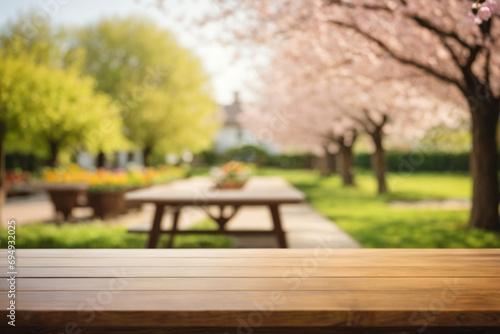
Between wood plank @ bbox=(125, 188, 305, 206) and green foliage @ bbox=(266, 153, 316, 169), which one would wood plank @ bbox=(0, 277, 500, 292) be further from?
green foliage @ bbox=(266, 153, 316, 169)

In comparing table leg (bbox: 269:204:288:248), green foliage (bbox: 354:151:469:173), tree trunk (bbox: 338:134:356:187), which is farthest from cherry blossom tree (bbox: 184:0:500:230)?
green foliage (bbox: 354:151:469:173)

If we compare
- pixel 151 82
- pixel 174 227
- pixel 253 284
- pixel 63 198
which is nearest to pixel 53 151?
pixel 63 198

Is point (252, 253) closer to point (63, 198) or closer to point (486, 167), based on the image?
point (486, 167)

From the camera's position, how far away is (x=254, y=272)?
2.39 metres

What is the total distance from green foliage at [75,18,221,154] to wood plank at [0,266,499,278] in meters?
20.0

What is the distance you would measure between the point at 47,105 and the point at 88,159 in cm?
2869

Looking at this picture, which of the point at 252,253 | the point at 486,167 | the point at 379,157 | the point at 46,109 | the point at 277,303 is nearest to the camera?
the point at 277,303

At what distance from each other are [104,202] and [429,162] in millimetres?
34310

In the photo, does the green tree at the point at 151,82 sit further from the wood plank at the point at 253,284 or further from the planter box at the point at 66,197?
the wood plank at the point at 253,284

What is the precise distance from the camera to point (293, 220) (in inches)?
443

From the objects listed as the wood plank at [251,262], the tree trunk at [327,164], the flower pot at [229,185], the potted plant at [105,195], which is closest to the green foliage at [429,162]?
the tree trunk at [327,164]

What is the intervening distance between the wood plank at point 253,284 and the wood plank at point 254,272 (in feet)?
0.21

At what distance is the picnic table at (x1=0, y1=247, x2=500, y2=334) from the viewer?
190 centimetres

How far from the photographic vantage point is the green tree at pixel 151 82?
2233 centimetres
